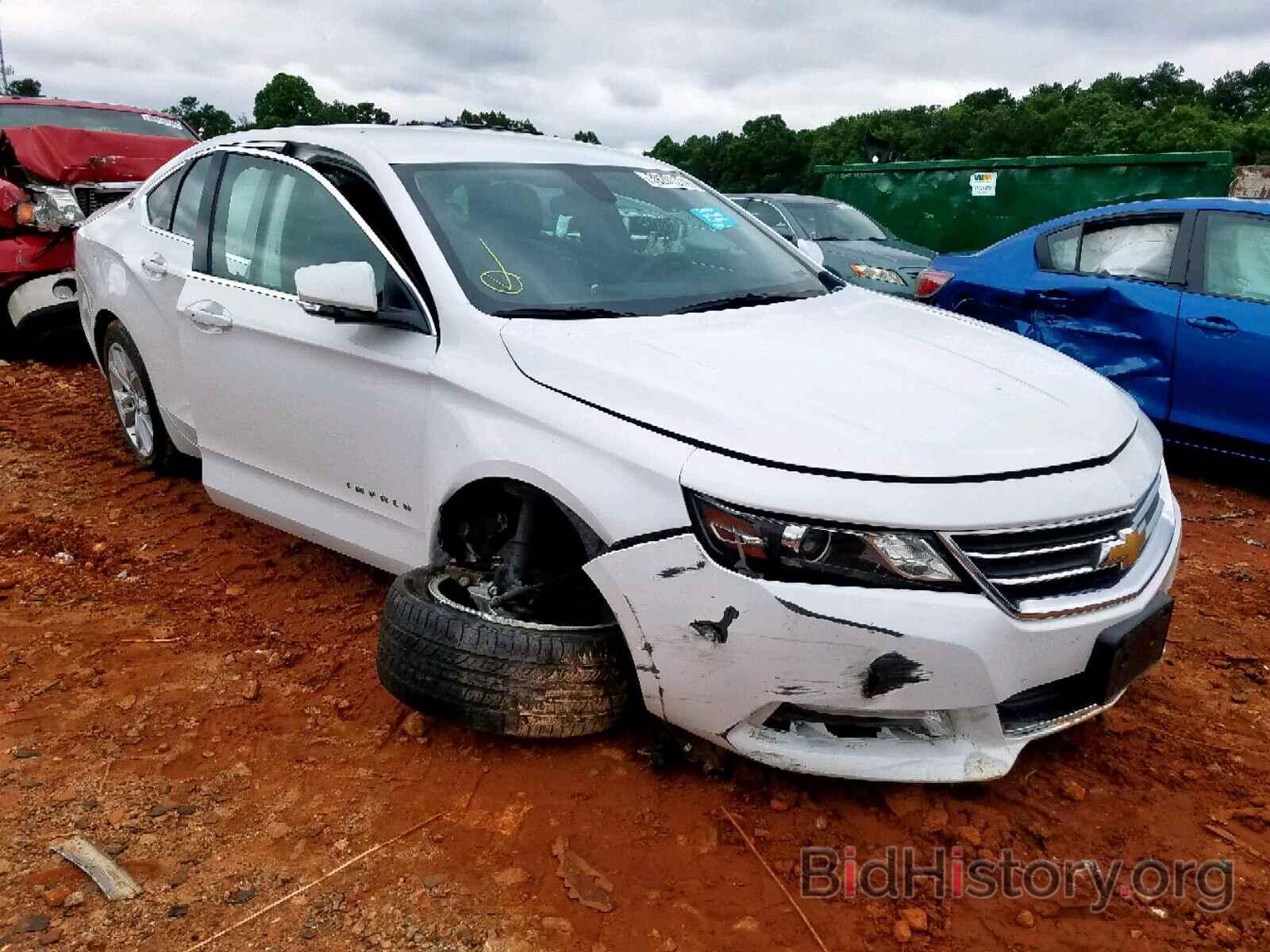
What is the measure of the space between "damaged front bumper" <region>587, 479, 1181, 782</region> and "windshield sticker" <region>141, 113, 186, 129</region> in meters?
7.83

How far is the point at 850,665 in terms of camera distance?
86.4 inches

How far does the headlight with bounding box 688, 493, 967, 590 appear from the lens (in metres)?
2.17

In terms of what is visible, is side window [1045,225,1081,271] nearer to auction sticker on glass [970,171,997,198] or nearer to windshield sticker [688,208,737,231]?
windshield sticker [688,208,737,231]

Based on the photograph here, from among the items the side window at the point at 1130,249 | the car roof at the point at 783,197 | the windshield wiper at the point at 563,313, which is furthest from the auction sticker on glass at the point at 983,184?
the windshield wiper at the point at 563,313

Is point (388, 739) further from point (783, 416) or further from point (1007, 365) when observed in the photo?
point (1007, 365)

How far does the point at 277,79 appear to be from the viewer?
38156 millimetres

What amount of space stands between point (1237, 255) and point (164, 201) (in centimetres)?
505

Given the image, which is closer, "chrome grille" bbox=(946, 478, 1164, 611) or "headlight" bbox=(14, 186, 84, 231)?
"chrome grille" bbox=(946, 478, 1164, 611)

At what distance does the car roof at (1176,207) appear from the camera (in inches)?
202

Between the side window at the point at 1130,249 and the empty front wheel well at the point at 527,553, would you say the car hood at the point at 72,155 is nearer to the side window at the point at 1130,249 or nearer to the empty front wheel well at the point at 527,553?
the empty front wheel well at the point at 527,553

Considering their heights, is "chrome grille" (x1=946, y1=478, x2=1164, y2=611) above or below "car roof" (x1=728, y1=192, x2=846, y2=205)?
below

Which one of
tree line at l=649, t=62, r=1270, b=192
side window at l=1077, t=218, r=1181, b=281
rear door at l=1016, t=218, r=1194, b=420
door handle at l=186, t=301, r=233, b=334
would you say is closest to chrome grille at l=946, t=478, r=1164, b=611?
door handle at l=186, t=301, r=233, b=334

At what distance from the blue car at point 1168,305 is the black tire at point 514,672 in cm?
384

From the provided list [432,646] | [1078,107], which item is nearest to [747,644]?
[432,646]
